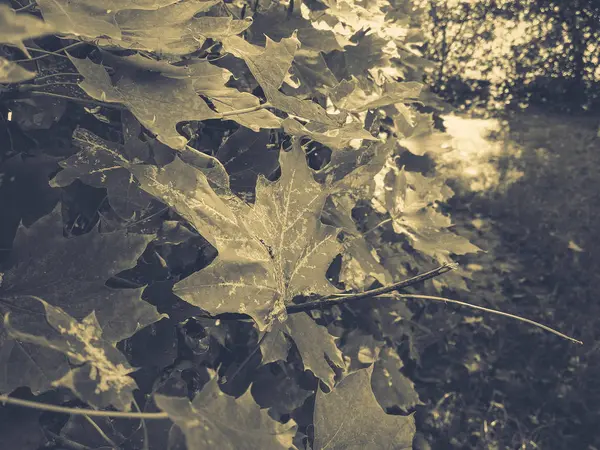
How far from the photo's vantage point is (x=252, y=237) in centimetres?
87

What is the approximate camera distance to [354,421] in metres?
0.82

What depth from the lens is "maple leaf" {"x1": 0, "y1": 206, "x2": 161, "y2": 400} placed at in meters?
0.73

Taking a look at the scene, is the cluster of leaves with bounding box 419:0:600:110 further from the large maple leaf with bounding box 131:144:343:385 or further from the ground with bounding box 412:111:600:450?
the large maple leaf with bounding box 131:144:343:385

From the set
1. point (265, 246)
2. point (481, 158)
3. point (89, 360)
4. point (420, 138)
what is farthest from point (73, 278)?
point (481, 158)

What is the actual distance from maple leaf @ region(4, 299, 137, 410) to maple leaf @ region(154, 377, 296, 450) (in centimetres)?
8

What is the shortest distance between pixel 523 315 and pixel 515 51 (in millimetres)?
5779

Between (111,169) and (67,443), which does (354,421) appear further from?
(111,169)

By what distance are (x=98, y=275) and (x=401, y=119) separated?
48.8 inches

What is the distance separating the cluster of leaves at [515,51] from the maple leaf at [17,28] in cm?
861

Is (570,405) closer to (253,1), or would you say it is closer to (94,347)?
(253,1)

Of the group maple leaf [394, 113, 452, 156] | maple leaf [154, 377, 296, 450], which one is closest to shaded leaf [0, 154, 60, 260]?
maple leaf [154, 377, 296, 450]

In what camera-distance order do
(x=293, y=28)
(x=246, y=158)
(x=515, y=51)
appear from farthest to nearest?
(x=515, y=51) → (x=293, y=28) → (x=246, y=158)

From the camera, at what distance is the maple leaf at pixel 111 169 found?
0.94m

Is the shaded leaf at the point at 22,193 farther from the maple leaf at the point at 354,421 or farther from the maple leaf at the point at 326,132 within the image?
the maple leaf at the point at 354,421
